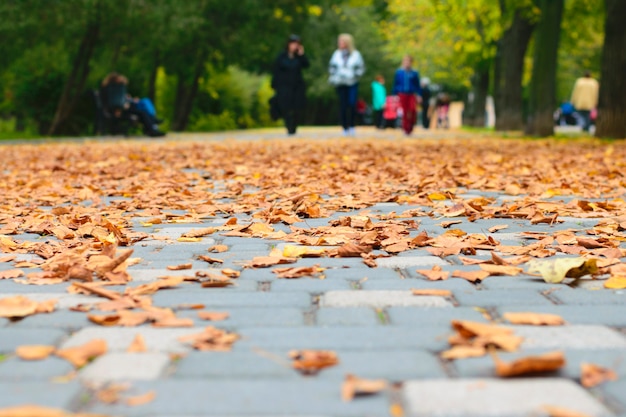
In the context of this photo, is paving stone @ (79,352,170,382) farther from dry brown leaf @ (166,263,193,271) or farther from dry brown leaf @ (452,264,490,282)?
dry brown leaf @ (452,264,490,282)

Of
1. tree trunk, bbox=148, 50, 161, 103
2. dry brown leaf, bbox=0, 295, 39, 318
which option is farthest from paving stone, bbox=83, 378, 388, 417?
tree trunk, bbox=148, 50, 161, 103

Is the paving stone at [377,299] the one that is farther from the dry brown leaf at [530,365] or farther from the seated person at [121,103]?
the seated person at [121,103]

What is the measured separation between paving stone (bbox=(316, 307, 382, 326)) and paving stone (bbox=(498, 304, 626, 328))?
444 millimetres

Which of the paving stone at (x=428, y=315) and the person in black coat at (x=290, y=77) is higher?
the person in black coat at (x=290, y=77)

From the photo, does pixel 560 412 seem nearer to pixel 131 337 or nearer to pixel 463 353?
pixel 463 353

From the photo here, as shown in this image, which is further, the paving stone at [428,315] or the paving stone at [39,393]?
the paving stone at [428,315]

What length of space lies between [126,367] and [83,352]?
0.61 ft

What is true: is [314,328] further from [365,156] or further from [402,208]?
[365,156]

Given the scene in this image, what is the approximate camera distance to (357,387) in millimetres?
2330

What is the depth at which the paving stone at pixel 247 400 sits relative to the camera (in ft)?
7.22

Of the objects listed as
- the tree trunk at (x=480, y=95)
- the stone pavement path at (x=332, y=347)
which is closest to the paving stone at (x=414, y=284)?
the stone pavement path at (x=332, y=347)

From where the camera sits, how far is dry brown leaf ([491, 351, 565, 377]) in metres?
2.43

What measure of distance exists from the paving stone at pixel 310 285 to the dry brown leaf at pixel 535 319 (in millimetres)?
793

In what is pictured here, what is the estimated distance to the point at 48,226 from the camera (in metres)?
5.56
